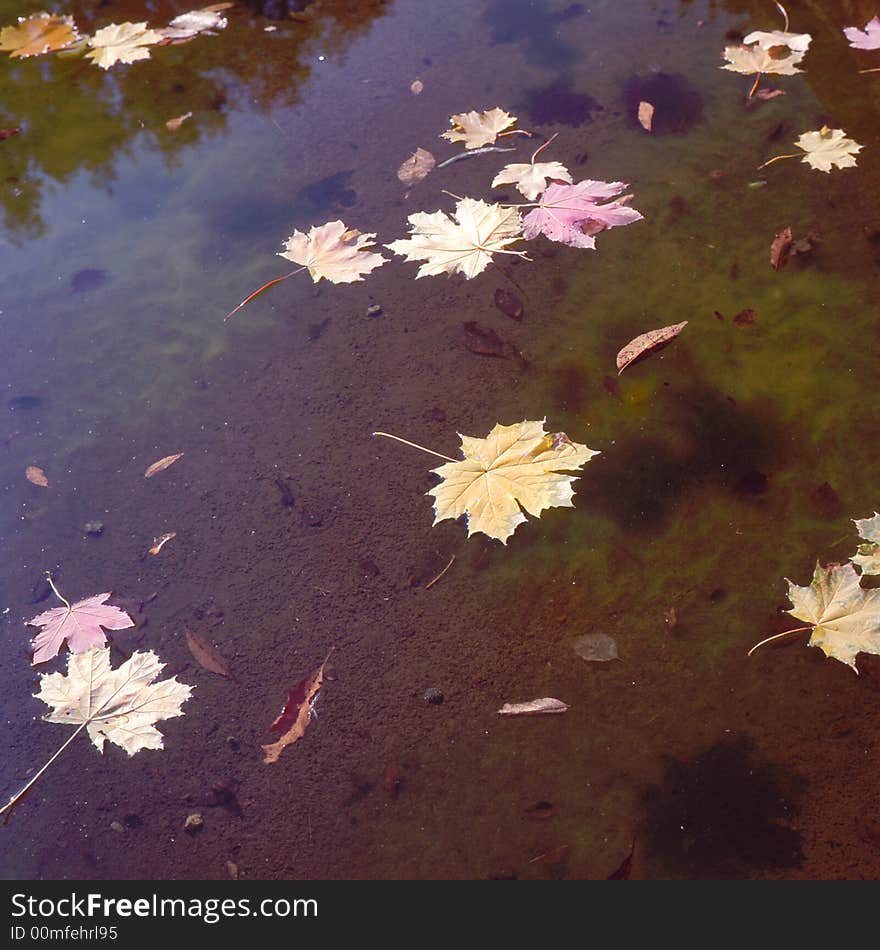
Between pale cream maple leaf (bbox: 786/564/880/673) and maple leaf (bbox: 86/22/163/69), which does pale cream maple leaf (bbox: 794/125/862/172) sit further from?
maple leaf (bbox: 86/22/163/69)

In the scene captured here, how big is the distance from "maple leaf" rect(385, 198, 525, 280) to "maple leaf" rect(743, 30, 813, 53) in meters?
1.20

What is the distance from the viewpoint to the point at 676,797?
142 centimetres

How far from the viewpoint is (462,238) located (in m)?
2.29

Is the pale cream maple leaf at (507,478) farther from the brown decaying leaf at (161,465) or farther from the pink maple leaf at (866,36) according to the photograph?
the pink maple leaf at (866,36)

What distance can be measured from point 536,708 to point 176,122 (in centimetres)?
258

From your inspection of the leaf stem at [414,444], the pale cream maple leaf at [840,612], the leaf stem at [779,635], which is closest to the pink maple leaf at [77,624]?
the leaf stem at [414,444]

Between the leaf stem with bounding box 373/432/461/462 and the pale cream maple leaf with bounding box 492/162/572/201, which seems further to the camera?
the pale cream maple leaf with bounding box 492/162/572/201

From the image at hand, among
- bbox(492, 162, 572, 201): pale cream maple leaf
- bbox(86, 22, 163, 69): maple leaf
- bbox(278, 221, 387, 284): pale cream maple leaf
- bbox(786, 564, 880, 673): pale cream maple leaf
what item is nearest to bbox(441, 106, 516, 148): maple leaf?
bbox(492, 162, 572, 201): pale cream maple leaf

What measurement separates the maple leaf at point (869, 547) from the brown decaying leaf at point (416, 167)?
168 centimetres

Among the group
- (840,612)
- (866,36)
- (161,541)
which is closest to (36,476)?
(161,541)

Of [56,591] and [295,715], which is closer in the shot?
[295,715]

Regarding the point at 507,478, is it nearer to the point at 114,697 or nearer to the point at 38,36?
the point at 114,697

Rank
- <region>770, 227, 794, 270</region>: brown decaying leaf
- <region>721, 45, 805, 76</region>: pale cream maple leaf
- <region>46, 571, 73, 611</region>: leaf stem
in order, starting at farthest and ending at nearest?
<region>721, 45, 805, 76</region>: pale cream maple leaf
<region>770, 227, 794, 270</region>: brown decaying leaf
<region>46, 571, 73, 611</region>: leaf stem

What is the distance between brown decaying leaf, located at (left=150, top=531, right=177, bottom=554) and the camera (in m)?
1.87
